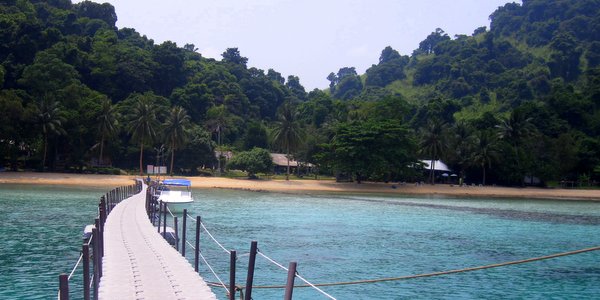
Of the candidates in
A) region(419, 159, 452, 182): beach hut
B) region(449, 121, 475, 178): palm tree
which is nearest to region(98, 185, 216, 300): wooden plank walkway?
region(419, 159, 452, 182): beach hut

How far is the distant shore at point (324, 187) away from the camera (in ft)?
216

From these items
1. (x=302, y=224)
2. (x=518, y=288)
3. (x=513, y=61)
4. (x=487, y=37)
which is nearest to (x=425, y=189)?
(x=302, y=224)

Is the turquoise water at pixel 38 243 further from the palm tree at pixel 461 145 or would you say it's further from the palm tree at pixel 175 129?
the palm tree at pixel 461 145

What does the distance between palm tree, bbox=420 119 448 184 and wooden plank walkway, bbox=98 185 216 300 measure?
66891mm

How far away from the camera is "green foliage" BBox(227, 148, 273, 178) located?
7869 cm

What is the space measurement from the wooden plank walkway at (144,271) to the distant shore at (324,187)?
51.5m

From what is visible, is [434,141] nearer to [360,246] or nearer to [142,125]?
[142,125]

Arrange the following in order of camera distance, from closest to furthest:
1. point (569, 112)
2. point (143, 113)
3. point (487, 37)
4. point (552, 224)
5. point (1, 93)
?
point (552, 224) < point (1, 93) < point (143, 113) < point (569, 112) < point (487, 37)

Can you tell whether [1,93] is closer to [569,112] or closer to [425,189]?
[425,189]

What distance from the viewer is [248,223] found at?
33312 mm

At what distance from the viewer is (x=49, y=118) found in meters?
68.4

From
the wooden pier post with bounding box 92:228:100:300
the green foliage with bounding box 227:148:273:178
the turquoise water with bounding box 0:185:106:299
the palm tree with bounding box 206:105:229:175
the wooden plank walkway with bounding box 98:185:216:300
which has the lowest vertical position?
the turquoise water with bounding box 0:185:106:299

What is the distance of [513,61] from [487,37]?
1667 cm

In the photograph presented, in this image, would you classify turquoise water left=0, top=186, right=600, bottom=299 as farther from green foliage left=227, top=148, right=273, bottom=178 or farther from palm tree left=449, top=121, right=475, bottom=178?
palm tree left=449, top=121, right=475, bottom=178
